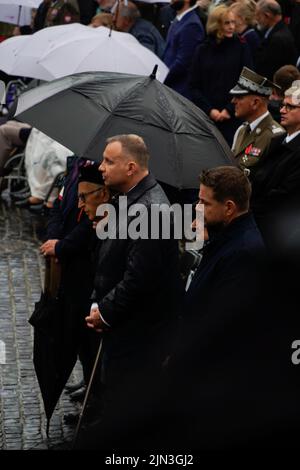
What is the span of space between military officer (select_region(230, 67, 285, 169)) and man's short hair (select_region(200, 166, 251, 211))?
2255 mm

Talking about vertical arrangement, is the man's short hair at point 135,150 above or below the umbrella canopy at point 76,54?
above

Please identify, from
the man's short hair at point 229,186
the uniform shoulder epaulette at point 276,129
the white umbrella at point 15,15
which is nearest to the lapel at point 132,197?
the man's short hair at point 229,186

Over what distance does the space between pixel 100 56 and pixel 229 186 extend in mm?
4880

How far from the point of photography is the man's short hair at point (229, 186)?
19.0 feet

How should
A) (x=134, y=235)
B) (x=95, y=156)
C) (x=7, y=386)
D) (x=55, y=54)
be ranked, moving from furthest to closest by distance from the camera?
(x=55, y=54)
(x=7, y=386)
(x=95, y=156)
(x=134, y=235)

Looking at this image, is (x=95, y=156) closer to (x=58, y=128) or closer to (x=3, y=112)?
(x=58, y=128)

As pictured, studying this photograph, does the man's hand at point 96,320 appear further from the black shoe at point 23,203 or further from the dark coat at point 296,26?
the dark coat at point 296,26

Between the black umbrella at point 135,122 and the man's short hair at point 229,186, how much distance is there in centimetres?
98


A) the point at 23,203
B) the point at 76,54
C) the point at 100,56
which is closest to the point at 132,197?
the point at 100,56

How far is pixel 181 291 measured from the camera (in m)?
6.36

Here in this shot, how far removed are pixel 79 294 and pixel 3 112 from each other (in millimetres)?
8103

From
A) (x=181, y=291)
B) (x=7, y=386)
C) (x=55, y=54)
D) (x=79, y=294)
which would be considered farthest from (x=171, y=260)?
(x=55, y=54)

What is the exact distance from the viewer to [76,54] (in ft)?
34.6

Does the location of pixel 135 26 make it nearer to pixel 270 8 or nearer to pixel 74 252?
pixel 270 8
